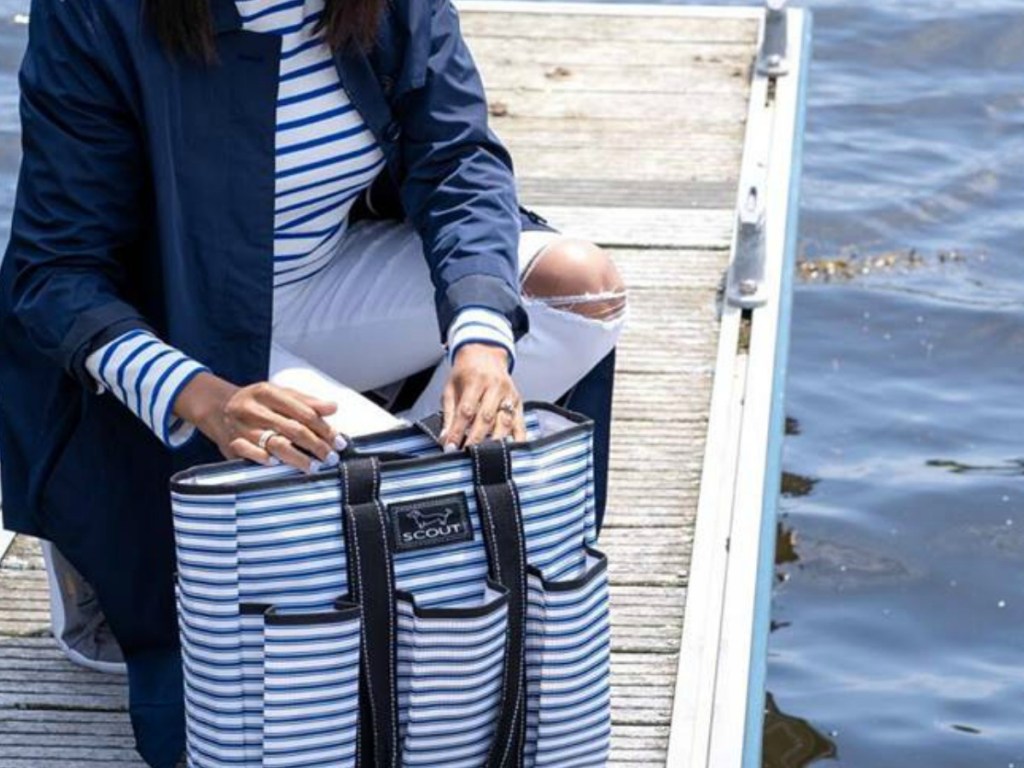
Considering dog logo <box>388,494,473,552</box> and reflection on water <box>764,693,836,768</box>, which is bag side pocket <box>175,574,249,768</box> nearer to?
dog logo <box>388,494,473,552</box>

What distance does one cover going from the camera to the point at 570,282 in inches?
127

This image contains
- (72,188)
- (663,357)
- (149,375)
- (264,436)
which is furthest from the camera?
(663,357)

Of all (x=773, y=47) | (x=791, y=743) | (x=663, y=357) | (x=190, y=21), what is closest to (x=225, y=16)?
(x=190, y=21)

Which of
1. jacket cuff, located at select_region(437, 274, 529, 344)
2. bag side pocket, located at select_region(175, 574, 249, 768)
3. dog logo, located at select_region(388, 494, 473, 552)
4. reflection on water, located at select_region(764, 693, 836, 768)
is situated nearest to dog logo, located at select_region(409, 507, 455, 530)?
dog logo, located at select_region(388, 494, 473, 552)

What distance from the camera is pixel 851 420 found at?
5934 mm

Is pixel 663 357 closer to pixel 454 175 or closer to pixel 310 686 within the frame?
pixel 454 175

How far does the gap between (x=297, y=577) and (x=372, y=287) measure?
0.70 meters

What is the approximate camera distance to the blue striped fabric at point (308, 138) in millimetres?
3004

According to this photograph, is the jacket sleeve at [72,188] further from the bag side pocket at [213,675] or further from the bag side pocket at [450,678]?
the bag side pocket at [450,678]

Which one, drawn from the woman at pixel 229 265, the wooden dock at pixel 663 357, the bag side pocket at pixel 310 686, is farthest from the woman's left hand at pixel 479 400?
the wooden dock at pixel 663 357

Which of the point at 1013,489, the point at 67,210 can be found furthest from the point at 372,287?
the point at 1013,489

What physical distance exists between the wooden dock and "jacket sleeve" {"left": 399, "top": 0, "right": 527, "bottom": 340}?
2.15ft

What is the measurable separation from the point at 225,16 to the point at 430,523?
0.72 metres

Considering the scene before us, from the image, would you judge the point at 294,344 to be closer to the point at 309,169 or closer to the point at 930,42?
the point at 309,169
